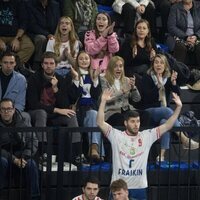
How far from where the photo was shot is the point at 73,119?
13.2 metres

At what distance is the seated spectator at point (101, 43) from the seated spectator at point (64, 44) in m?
0.23

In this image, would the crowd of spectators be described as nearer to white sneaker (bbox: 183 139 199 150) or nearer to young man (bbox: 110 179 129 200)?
white sneaker (bbox: 183 139 199 150)

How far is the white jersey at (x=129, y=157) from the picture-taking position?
1212 cm

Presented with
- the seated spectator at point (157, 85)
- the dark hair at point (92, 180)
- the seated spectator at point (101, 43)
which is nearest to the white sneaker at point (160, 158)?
the seated spectator at point (157, 85)

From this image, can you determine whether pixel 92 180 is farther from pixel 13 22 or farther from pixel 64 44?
pixel 13 22

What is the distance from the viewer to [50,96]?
13.6m

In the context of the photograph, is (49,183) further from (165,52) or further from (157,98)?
(165,52)

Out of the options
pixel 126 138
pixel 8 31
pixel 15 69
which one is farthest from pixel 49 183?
pixel 8 31

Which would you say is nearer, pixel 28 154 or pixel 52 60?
pixel 28 154

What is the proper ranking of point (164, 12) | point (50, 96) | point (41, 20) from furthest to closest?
point (164, 12) < point (41, 20) < point (50, 96)

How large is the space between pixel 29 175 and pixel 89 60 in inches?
90.4

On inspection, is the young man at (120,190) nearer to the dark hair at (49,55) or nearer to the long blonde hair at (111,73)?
the long blonde hair at (111,73)

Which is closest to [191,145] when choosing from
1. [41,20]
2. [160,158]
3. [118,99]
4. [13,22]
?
[160,158]

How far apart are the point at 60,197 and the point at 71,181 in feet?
0.87
